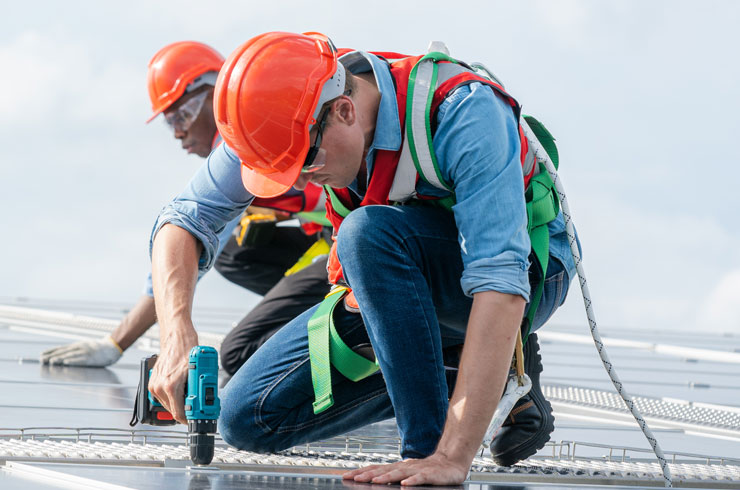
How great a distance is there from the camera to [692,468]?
8.73 ft

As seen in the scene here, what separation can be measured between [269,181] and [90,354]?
255 centimetres

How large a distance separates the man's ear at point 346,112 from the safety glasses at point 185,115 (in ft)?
8.76

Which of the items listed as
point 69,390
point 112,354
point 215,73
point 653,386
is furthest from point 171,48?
point 653,386

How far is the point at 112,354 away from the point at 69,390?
828mm

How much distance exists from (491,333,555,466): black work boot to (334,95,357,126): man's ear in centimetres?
87

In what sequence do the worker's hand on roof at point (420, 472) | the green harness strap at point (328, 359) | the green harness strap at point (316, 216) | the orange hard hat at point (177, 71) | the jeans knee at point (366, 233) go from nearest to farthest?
1. the worker's hand on roof at point (420, 472)
2. the jeans knee at point (366, 233)
3. the green harness strap at point (328, 359)
4. the green harness strap at point (316, 216)
5. the orange hard hat at point (177, 71)

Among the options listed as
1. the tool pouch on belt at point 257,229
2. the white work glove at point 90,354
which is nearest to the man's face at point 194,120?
the tool pouch on belt at point 257,229

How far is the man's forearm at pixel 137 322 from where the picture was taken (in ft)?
14.4

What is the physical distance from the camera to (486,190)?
2121 millimetres

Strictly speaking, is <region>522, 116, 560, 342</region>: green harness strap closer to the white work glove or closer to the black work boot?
the black work boot

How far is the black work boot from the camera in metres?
2.69

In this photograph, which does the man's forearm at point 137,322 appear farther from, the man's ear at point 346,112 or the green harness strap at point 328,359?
the man's ear at point 346,112

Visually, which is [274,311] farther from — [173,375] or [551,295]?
[173,375]

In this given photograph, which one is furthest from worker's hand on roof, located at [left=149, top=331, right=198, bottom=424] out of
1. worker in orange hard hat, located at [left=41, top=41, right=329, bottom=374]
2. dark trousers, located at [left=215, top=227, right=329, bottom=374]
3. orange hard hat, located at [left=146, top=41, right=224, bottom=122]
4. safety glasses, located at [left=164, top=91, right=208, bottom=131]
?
orange hard hat, located at [left=146, top=41, right=224, bottom=122]
